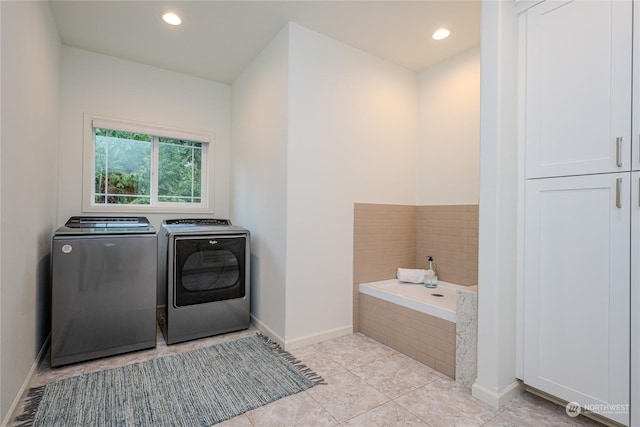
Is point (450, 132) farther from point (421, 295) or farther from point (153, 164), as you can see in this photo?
point (153, 164)

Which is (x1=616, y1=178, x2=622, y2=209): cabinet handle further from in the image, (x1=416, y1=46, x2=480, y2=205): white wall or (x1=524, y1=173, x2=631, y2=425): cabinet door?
(x1=416, y1=46, x2=480, y2=205): white wall

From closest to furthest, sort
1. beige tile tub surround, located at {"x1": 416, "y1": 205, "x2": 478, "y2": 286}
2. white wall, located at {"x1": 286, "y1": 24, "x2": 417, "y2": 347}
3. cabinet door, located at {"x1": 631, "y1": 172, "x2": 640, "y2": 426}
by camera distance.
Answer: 1. cabinet door, located at {"x1": 631, "y1": 172, "x2": 640, "y2": 426}
2. white wall, located at {"x1": 286, "y1": 24, "x2": 417, "y2": 347}
3. beige tile tub surround, located at {"x1": 416, "y1": 205, "x2": 478, "y2": 286}

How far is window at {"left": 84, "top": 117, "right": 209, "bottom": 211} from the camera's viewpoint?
124 inches

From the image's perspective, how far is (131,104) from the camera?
3246mm

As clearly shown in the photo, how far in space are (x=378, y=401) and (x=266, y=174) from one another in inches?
77.3

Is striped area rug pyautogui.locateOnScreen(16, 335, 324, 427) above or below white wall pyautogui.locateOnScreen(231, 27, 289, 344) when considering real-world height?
below

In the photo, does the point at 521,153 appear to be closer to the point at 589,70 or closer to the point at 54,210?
the point at 589,70

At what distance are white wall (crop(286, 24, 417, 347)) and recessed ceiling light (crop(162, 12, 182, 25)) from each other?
35.6 inches

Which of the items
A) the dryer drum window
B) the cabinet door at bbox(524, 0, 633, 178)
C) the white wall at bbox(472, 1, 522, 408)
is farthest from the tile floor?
the cabinet door at bbox(524, 0, 633, 178)

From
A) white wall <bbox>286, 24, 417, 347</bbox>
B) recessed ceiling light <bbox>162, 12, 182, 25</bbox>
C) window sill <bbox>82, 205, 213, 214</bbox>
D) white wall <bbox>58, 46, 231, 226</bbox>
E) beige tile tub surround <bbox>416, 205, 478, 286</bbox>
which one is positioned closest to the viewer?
→ recessed ceiling light <bbox>162, 12, 182, 25</bbox>

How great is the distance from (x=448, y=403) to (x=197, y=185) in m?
3.24

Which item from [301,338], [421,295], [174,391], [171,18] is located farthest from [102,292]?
[421,295]

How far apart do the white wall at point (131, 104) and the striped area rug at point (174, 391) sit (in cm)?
169

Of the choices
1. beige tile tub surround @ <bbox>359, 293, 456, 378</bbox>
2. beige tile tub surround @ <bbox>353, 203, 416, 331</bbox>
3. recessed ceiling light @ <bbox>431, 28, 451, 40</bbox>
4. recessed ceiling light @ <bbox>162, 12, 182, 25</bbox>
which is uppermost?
recessed ceiling light @ <bbox>162, 12, 182, 25</bbox>
